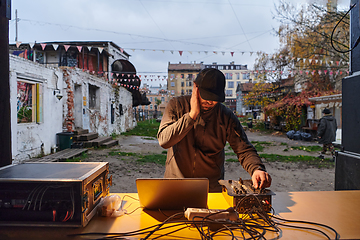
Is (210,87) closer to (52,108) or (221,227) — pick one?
(221,227)

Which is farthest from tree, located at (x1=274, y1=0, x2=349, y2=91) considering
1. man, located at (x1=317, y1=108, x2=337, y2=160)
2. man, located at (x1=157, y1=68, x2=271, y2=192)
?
man, located at (x1=157, y1=68, x2=271, y2=192)

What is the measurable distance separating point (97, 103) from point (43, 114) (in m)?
5.14

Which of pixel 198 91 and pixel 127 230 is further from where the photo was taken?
pixel 198 91

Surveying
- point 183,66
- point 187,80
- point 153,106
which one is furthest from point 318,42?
point 153,106

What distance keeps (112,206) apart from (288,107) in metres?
17.5

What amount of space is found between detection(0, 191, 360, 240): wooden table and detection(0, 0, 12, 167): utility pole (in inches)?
30.4

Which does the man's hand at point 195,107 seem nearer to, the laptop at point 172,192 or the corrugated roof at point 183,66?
the laptop at point 172,192

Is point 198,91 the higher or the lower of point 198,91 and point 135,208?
the higher

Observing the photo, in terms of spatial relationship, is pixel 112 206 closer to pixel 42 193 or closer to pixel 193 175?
pixel 42 193

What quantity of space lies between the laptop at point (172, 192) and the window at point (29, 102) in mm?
7438

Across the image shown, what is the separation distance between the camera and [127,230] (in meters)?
1.38

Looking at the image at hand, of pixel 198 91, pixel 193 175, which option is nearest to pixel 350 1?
pixel 198 91

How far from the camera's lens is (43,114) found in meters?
8.27

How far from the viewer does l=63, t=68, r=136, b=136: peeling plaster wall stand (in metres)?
9.81
